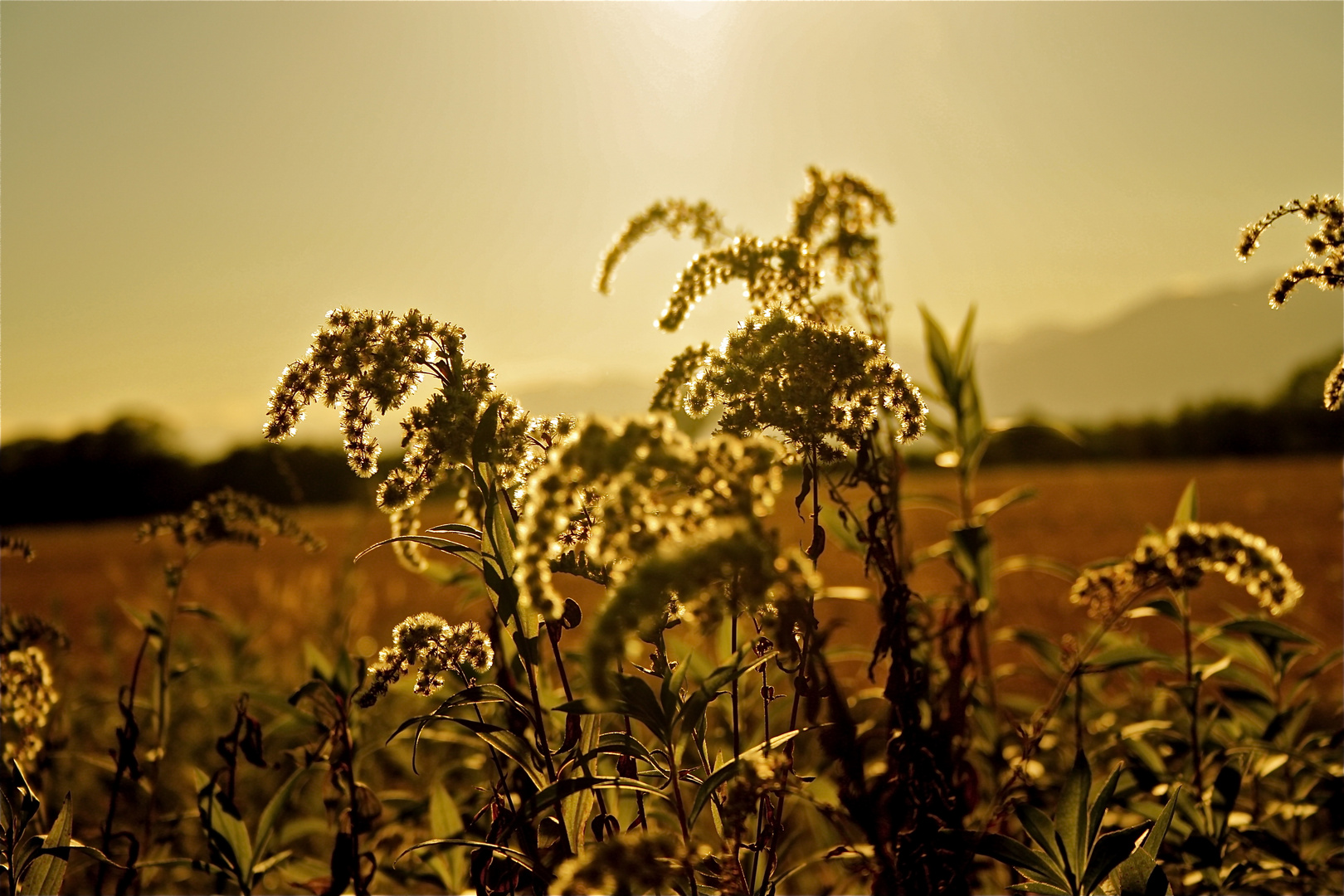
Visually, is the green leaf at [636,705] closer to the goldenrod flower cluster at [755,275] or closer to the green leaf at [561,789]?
the green leaf at [561,789]

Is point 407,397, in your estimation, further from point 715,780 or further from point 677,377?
point 715,780

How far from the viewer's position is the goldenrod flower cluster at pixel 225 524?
235cm

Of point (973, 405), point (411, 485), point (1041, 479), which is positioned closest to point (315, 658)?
point (411, 485)

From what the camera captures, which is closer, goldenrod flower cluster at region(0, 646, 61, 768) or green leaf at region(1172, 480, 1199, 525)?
goldenrod flower cluster at region(0, 646, 61, 768)

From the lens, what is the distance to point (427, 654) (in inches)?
66.6

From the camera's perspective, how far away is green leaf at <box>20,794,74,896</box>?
A: 1.89 m

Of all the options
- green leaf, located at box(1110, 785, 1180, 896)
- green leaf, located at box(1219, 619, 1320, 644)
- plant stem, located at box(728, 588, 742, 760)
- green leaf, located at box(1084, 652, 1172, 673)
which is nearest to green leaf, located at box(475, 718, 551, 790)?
plant stem, located at box(728, 588, 742, 760)

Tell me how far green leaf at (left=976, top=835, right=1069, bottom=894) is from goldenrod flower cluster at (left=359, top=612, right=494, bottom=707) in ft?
3.10

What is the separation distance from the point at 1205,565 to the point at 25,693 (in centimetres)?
256

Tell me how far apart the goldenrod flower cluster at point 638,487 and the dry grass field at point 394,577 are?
97cm

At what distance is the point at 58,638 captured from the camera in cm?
236

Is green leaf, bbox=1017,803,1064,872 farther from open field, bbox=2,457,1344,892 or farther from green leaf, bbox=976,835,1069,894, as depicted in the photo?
open field, bbox=2,457,1344,892

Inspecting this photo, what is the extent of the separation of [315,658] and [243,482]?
11.7 m

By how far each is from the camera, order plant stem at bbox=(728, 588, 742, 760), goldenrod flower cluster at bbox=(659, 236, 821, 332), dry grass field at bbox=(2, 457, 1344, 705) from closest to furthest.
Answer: plant stem at bbox=(728, 588, 742, 760) < goldenrod flower cluster at bbox=(659, 236, 821, 332) < dry grass field at bbox=(2, 457, 1344, 705)
